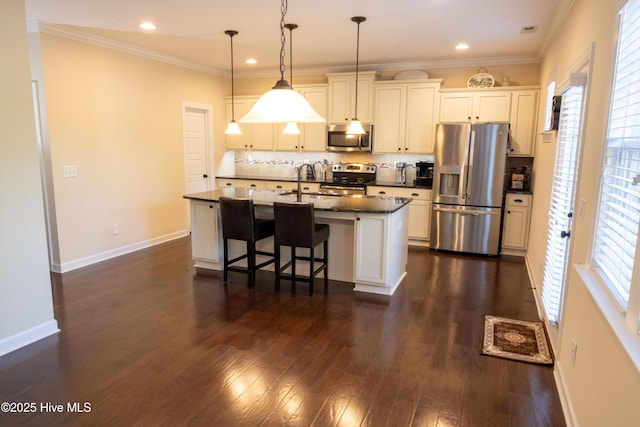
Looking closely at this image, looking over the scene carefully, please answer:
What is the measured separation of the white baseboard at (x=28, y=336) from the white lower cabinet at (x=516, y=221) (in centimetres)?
521

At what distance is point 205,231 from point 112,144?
1781 mm

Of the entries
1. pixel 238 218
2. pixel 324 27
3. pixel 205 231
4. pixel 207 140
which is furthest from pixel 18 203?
pixel 207 140

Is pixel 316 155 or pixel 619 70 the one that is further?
pixel 316 155

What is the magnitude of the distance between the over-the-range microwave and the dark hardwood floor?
8.90ft

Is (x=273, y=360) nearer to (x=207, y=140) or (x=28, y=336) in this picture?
(x=28, y=336)

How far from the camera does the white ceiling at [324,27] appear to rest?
3668 mm

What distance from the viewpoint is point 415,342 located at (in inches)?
120

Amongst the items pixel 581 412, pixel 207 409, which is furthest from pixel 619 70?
pixel 207 409

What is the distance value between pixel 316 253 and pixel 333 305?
810mm

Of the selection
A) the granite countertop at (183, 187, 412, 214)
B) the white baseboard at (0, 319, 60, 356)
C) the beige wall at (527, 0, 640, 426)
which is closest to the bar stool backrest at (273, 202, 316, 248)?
the granite countertop at (183, 187, 412, 214)

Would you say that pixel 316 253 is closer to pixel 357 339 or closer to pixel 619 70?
pixel 357 339

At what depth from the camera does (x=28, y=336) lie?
9.62 ft

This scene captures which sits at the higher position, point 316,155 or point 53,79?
point 53,79

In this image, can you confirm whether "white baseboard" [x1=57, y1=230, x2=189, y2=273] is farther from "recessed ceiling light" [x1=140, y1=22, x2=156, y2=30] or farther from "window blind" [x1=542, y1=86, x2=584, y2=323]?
"window blind" [x1=542, y1=86, x2=584, y2=323]
